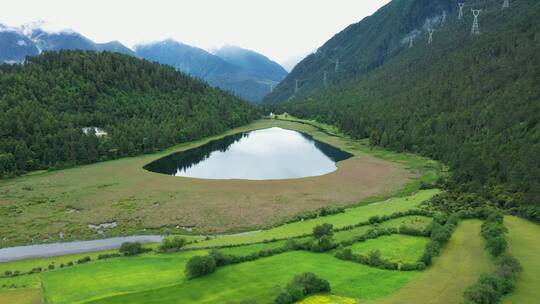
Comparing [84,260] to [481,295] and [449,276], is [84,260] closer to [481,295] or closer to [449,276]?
[449,276]

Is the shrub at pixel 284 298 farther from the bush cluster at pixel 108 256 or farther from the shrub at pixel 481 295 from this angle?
the bush cluster at pixel 108 256

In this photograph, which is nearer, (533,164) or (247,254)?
(247,254)

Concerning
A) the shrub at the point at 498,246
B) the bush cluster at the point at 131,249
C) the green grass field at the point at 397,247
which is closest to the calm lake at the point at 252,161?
the green grass field at the point at 397,247

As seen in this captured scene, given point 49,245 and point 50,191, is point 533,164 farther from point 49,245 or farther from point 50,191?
point 50,191

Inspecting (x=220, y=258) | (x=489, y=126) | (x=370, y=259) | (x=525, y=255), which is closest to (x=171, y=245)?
(x=220, y=258)

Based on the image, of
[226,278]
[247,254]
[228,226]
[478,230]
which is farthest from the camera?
[228,226]

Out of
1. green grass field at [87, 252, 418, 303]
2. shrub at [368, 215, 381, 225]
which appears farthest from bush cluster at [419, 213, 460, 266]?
shrub at [368, 215, 381, 225]

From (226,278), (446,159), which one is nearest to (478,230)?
(226,278)
